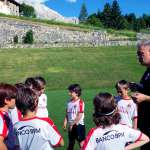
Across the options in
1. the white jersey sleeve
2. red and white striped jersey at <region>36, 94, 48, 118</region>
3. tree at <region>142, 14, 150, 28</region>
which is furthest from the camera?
tree at <region>142, 14, 150, 28</region>

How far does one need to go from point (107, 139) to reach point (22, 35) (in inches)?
2776

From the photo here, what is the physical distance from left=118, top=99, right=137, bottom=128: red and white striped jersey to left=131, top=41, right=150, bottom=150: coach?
2340 mm

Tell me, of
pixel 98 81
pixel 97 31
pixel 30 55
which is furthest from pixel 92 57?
pixel 97 31

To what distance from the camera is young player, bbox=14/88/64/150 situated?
6.11 meters

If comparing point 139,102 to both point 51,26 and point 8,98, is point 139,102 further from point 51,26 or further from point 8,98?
point 51,26

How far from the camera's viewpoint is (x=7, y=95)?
252 inches

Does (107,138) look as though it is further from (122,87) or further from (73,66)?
(73,66)

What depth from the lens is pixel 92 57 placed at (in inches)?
2018

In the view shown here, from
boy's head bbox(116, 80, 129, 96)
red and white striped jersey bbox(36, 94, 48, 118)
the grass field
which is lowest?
the grass field

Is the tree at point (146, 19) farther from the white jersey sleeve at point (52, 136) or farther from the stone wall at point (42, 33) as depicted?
the white jersey sleeve at point (52, 136)

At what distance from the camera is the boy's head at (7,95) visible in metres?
6.36

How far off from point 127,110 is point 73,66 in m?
37.1

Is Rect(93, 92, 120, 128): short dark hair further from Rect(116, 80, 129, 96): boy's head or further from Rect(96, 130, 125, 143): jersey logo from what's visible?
Rect(116, 80, 129, 96): boy's head

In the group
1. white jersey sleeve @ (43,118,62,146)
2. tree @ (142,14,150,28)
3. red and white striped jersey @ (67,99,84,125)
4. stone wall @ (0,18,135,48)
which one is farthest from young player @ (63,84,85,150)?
tree @ (142,14,150,28)
